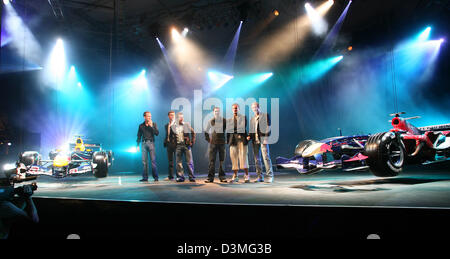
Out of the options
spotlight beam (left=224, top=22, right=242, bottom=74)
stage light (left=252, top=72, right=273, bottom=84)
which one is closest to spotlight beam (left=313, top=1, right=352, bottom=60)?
stage light (left=252, top=72, right=273, bottom=84)

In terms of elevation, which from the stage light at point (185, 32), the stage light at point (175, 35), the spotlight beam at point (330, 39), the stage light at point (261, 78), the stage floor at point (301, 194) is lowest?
the stage floor at point (301, 194)

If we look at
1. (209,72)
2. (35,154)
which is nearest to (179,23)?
(209,72)

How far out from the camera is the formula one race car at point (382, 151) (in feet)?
11.0

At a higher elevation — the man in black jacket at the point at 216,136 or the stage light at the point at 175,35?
the stage light at the point at 175,35

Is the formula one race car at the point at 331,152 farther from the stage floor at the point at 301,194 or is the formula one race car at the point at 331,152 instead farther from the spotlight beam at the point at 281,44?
the spotlight beam at the point at 281,44

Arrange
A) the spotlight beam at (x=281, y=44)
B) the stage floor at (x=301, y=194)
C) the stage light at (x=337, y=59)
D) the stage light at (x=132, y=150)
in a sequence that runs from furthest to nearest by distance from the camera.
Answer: the stage light at (x=132, y=150) < the stage light at (x=337, y=59) < the spotlight beam at (x=281, y=44) < the stage floor at (x=301, y=194)

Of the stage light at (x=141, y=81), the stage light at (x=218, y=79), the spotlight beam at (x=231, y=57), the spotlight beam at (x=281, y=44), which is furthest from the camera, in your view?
the stage light at (x=141, y=81)

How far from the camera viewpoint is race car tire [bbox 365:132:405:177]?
3.30 meters

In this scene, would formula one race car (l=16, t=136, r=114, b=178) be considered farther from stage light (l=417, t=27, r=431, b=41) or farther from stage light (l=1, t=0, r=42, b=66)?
stage light (l=417, t=27, r=431, b=41)

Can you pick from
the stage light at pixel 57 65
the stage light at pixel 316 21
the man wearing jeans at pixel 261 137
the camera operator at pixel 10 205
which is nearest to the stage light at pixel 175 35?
the stage light at pixel 57 65

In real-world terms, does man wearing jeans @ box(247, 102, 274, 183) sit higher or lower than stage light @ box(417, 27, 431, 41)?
lower

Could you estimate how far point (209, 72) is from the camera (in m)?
10.9

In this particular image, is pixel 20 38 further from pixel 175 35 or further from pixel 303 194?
pixel 303 194

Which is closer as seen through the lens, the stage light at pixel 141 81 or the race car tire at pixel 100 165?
the race car tire at pixel 100 165
